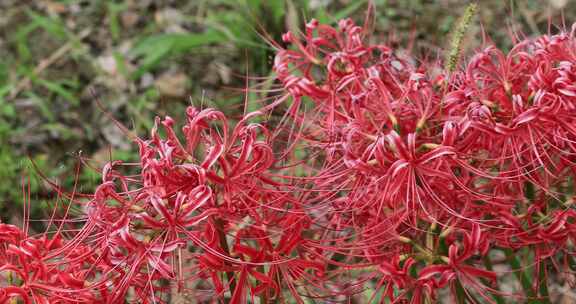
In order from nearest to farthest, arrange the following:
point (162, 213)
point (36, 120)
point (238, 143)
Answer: point (162, 213), point (238, 143), point (36, 120)

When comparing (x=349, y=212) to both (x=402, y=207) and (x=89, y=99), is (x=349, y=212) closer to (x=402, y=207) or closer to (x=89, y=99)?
(x=402, y=207)

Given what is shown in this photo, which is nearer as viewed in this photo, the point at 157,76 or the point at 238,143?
the point at 238,143

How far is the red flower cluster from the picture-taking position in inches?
62.1

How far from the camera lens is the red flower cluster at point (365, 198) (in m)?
1.58

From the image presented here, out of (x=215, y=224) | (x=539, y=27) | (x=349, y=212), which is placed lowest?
(x=539, y=27)

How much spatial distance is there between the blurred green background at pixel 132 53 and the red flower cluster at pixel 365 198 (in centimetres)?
203

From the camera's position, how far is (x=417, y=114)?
67.8 inches

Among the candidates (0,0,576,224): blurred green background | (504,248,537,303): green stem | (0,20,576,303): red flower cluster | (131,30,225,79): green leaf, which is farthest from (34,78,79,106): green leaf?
(504,248,537,303): green stem

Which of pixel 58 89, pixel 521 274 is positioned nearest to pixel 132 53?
pixel 58 89

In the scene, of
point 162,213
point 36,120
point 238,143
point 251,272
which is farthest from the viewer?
point 36,120

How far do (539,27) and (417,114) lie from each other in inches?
116

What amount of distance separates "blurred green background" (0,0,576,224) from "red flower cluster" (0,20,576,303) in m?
2.03

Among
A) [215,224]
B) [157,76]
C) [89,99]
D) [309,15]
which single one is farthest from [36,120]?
[215,224]

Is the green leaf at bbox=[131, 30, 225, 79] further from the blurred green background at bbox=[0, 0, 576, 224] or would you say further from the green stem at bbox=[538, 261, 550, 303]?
the green stem at bbox=[538, 261, 550, 303]
